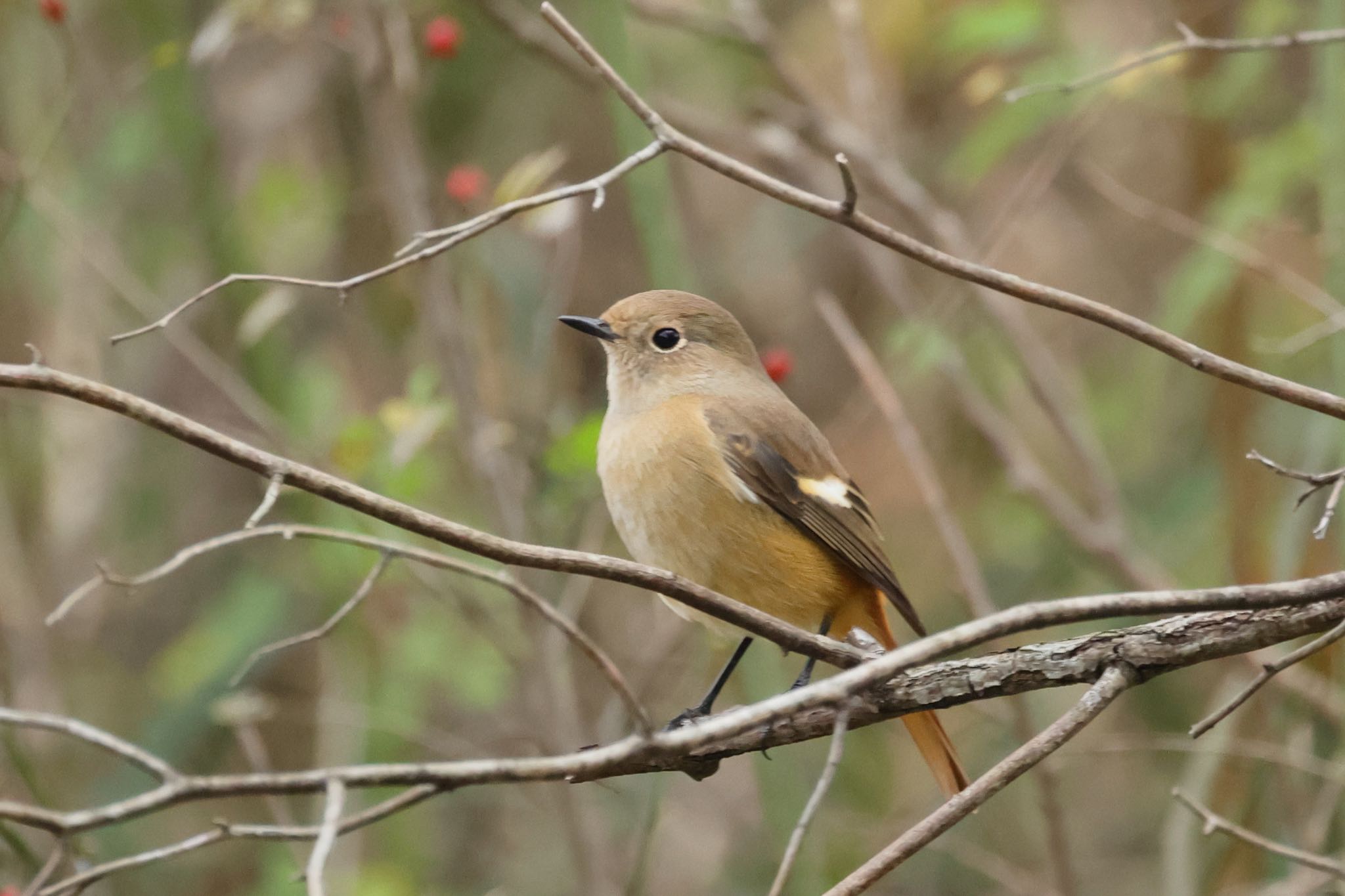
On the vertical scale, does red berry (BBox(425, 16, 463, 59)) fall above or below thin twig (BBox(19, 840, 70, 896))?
above

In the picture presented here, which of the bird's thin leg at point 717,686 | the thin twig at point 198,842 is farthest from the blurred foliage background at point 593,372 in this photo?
the thin twig at point 198,842

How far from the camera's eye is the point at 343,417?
15.3ft

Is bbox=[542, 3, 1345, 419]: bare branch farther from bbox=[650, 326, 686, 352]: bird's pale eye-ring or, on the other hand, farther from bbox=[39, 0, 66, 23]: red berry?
bbox=[39, 0, 66, 23]: red berry

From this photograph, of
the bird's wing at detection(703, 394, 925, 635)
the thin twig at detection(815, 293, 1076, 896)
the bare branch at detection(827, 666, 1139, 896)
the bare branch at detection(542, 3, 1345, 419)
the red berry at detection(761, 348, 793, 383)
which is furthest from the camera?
the red berry at detection(761, 348, 793, 383)

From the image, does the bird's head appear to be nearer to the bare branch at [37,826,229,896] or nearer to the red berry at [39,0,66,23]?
the red berry at [39,0,66,23]

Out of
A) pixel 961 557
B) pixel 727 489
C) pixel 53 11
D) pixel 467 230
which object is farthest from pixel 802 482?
pixel 53 11

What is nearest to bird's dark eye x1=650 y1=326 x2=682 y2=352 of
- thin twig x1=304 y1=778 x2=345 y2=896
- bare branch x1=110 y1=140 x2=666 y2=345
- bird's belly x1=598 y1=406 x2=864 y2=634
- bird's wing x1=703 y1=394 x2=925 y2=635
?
bird's wing x1=703 y1=394 x2=925 y2=635

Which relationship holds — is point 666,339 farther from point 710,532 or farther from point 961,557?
point 961,557

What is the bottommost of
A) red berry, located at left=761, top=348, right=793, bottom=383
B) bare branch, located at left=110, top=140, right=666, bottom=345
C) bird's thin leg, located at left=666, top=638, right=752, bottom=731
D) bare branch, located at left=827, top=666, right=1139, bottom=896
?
bare branch, located at left=827, top=666, right=1139, bottom=896

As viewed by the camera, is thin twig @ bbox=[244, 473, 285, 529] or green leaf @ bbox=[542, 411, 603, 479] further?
green leaf @ bbox=[542, 411, 603, 479]

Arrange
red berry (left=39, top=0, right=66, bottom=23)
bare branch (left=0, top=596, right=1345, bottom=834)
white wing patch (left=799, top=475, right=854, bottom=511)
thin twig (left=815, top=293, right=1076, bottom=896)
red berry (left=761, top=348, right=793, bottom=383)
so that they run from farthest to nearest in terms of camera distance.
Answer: red berry (left=761, top=348, right=793, bottom=383)
thin twig (left=815, top=293, right=1076, bottom=896)
red berry (left=39, top=0, right=66, bottom=23)
white wing patch (left=799, top=475, right=854, bottom=511)
bare branch (left=0, top=596, right=1345, bottom=834)

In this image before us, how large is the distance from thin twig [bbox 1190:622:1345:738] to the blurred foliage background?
1260 mm

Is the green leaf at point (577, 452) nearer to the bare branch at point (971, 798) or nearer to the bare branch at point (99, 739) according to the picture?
the bare branch at point (971, 798)

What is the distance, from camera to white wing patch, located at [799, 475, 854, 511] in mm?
3082
